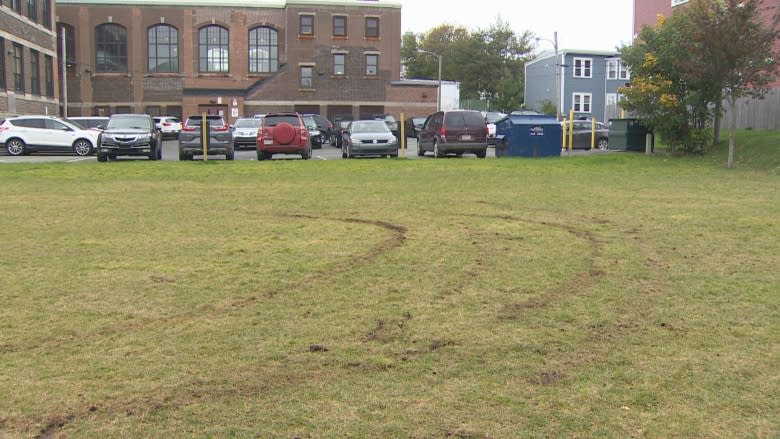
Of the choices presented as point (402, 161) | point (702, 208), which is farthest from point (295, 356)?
point (402, 161)

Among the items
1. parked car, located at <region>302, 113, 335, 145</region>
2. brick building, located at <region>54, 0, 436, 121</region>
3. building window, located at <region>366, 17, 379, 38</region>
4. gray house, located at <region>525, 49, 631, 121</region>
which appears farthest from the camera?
gray house, located at <region>525, 49, 631, 121</region>

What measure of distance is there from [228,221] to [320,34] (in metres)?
56.3

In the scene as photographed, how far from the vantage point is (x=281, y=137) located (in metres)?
27.4

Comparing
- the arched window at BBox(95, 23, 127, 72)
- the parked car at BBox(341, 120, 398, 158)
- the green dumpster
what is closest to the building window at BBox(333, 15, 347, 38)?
the arched window at BBox(95, 23, 127, 72)

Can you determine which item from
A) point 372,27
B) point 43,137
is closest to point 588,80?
point 372,27

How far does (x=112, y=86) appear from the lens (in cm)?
6556

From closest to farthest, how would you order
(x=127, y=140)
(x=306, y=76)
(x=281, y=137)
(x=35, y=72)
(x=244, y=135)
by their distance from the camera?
(x=127, y=140), (x=281, y=137), (x=244, y=135), (x=35, y=72), (x=306, y=76)

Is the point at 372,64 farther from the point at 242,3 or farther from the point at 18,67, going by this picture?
the point at 18,67

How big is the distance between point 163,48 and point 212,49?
4.02 meters

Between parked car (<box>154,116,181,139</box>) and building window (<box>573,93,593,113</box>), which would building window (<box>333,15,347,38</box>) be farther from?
building window (<box>573,93,593,113</box>)

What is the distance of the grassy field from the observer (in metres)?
4.29

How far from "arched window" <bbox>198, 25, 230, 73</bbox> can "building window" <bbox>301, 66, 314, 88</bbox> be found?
265 inches

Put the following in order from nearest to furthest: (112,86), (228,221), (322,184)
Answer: (228,221) < (322,184) < (112,86)

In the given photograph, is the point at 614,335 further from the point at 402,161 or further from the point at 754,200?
the point at 402,161
